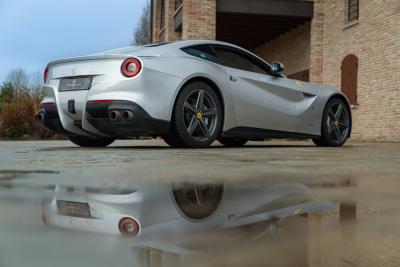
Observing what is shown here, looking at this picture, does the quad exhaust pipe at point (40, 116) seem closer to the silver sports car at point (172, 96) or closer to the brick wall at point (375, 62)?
the silver sports car at point (172, 96)

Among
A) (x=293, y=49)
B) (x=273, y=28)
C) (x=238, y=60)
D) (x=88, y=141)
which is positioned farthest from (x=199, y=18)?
(x=88, y=141)

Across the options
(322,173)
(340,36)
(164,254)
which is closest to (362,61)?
(340,36)

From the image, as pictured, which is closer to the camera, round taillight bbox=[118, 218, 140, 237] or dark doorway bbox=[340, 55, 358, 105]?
round taillight bbox=[118, 218, 140, 237]

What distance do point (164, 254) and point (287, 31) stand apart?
1780 centimetres

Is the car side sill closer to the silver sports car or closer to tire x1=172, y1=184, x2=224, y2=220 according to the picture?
the silver sports car

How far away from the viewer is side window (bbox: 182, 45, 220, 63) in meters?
5.80

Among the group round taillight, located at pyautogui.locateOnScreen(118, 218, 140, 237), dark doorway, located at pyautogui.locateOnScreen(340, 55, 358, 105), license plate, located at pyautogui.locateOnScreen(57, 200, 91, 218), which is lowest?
license plate, located at pyautogui.locateOnScreen(57, 200, 91, 218)

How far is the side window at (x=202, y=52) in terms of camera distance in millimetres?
5800

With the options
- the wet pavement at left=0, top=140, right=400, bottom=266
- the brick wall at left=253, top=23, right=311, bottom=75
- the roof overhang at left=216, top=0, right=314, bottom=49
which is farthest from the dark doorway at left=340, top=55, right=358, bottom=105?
the wet pavement at left=0, top=140, right=400, bottom=266

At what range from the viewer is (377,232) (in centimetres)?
121

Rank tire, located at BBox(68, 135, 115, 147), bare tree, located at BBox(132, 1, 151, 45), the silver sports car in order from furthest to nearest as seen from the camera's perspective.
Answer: bare tree, located at BBox(132, 1, 151, 45) < tire, located at BBox(68, 135, 115, 147) < the silver sports car

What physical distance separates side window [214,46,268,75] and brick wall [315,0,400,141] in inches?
273

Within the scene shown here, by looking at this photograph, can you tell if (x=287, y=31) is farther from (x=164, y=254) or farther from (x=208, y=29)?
(x=164, y=254)

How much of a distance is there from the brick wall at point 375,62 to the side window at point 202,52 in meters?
7.66
